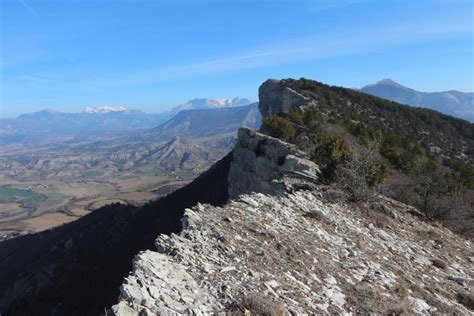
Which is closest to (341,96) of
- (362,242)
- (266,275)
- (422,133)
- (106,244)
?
(422,133)

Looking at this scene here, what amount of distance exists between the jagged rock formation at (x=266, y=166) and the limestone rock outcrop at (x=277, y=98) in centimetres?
2792

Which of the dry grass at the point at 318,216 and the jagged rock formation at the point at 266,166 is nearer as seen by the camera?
the dry grass at the point at 318,216

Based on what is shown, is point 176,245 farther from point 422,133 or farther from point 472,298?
point 422,133

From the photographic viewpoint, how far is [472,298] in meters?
11.4

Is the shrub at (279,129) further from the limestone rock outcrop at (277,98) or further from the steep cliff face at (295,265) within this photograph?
the steep cliff face at (295,265)

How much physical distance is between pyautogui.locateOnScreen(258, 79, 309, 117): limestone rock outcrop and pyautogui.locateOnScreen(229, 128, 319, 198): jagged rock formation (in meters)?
27.9

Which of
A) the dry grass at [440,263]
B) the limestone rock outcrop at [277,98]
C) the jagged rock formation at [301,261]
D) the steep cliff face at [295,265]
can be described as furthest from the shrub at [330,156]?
the limestone rock outcrop at [277,98]

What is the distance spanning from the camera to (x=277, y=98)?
77312mm

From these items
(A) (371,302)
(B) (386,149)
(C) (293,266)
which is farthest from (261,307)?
(B) (386,149)

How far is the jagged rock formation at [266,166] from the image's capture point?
26328 mm

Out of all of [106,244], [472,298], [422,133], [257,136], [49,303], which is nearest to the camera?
[472,298]

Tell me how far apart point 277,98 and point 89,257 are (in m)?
47.0

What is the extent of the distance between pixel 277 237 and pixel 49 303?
39.1 meters

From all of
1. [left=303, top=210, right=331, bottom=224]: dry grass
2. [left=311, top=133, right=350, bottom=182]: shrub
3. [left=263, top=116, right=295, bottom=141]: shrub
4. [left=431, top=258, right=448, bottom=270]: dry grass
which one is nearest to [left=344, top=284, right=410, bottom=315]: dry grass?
[left=431, top=258, right=448, bottom=270]: dry grass
